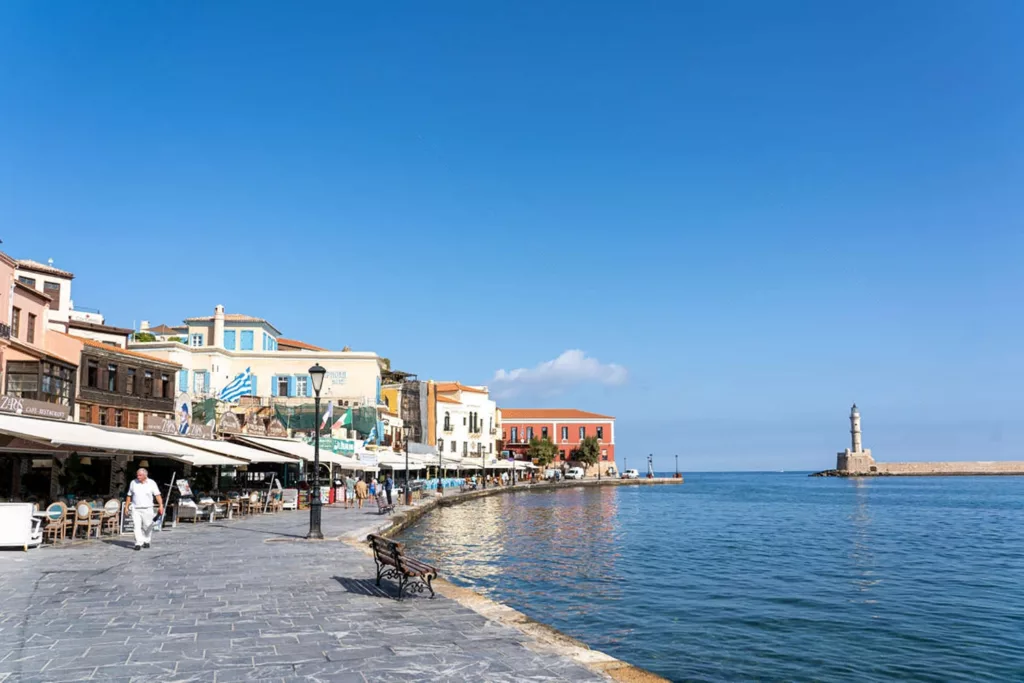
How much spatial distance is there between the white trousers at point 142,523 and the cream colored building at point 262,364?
31.1 meters

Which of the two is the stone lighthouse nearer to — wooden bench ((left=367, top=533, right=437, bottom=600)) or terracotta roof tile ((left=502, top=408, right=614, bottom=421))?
terracotta roof tile ((left=502, top=408, right=614, bottom=421))

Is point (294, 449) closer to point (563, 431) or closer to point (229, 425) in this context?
point (229, 425)

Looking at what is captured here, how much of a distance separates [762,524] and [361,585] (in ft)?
112

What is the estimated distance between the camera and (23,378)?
1019 inches

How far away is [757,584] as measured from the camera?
19781mm

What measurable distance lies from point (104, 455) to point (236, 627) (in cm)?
1543

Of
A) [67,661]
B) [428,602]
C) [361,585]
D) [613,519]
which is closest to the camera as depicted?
[67,661]

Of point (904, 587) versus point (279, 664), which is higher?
point (279, 664)

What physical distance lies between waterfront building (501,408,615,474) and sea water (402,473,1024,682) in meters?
74.5

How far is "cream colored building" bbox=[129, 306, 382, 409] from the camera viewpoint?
155 feet

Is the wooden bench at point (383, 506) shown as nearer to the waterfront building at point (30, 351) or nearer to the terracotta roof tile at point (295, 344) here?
the waterfront building at point (30, 351)

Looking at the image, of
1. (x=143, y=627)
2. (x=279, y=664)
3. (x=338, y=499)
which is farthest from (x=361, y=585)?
(x=338, y=499)

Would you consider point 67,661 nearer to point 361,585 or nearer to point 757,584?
point 361,585

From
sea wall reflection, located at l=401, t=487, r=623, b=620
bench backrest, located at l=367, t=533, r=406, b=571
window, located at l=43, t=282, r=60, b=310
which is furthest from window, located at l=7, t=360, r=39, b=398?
window, located at l=43, t=282, r=60, b=310
